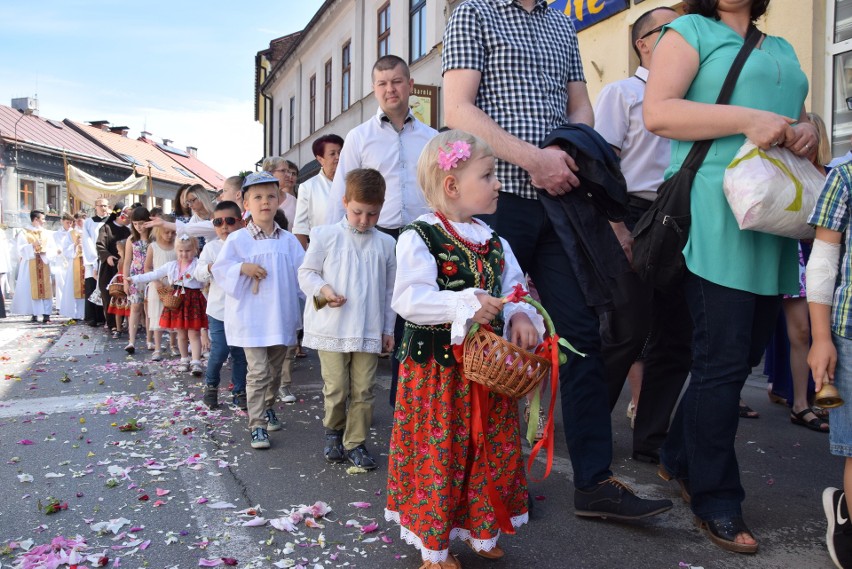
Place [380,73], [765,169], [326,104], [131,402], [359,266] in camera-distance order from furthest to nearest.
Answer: [326,104] < [131,402] < [380,73] < [359,266] < [765,169]

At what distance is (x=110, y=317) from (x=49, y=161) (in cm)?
3571

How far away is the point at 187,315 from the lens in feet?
24.4

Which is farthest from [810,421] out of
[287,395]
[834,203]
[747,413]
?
[287,395]

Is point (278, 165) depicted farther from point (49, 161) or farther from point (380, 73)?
point (49, 161)

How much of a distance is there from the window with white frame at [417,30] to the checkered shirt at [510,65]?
50.3 feet

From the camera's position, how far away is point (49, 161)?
43.5 metres

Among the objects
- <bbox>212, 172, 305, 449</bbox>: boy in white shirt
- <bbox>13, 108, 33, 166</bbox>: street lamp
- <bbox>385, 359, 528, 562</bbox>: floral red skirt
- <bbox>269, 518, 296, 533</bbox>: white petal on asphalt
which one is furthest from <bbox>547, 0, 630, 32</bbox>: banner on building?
<bbox>13, 108, 33, 166</bbox>: street lamp

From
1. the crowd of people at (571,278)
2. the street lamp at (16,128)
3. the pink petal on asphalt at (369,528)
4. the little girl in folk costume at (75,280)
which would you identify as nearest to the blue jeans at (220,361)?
the crowd of people at (571,278)

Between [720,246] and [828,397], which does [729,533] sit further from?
[720,246]

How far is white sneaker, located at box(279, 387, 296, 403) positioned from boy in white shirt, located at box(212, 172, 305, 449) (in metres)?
0.86

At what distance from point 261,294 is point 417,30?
1517 cm

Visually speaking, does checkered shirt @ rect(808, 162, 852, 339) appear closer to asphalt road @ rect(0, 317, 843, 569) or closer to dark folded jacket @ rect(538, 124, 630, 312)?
dark folded jacket @ rect(538, 124, 630, 312)

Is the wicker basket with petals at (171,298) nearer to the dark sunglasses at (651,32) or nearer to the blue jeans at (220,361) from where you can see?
the blue jeans at (220,361)

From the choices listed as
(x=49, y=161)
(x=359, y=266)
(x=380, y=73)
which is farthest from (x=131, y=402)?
(x=49, y=161)
